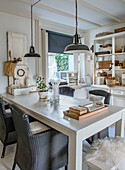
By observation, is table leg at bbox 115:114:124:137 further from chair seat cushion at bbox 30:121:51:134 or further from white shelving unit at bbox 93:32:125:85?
white shelving unit at bbox 93:32:125:85

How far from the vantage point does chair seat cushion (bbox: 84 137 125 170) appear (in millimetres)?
1269

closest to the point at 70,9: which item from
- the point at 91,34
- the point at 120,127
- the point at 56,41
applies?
the point at 56,41

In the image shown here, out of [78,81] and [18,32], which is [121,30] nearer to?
[78,81]

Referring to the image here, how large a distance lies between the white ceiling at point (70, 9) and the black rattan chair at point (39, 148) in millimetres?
2162

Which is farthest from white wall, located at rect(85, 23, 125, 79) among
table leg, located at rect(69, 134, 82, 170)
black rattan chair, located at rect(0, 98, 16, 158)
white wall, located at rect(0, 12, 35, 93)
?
table leg, located at rect(69, 134, 82, 170)

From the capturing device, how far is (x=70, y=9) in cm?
296

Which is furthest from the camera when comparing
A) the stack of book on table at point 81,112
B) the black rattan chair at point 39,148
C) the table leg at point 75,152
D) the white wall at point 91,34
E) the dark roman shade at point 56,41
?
the white wall at point 91,34

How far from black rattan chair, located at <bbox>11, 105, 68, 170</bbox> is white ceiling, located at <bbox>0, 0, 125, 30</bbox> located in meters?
2.16

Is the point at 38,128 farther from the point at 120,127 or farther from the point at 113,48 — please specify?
the point at 113,48

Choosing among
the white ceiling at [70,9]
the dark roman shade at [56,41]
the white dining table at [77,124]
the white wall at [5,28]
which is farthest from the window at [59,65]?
the white dining table at [77,124]

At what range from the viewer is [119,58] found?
384 centimetres

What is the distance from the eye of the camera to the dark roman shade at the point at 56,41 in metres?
3.79

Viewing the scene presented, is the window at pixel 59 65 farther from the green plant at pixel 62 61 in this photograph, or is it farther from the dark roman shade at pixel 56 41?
the dark roman shade at pixel 56 41

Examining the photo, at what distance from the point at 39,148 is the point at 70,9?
Answer: 2.72 m
